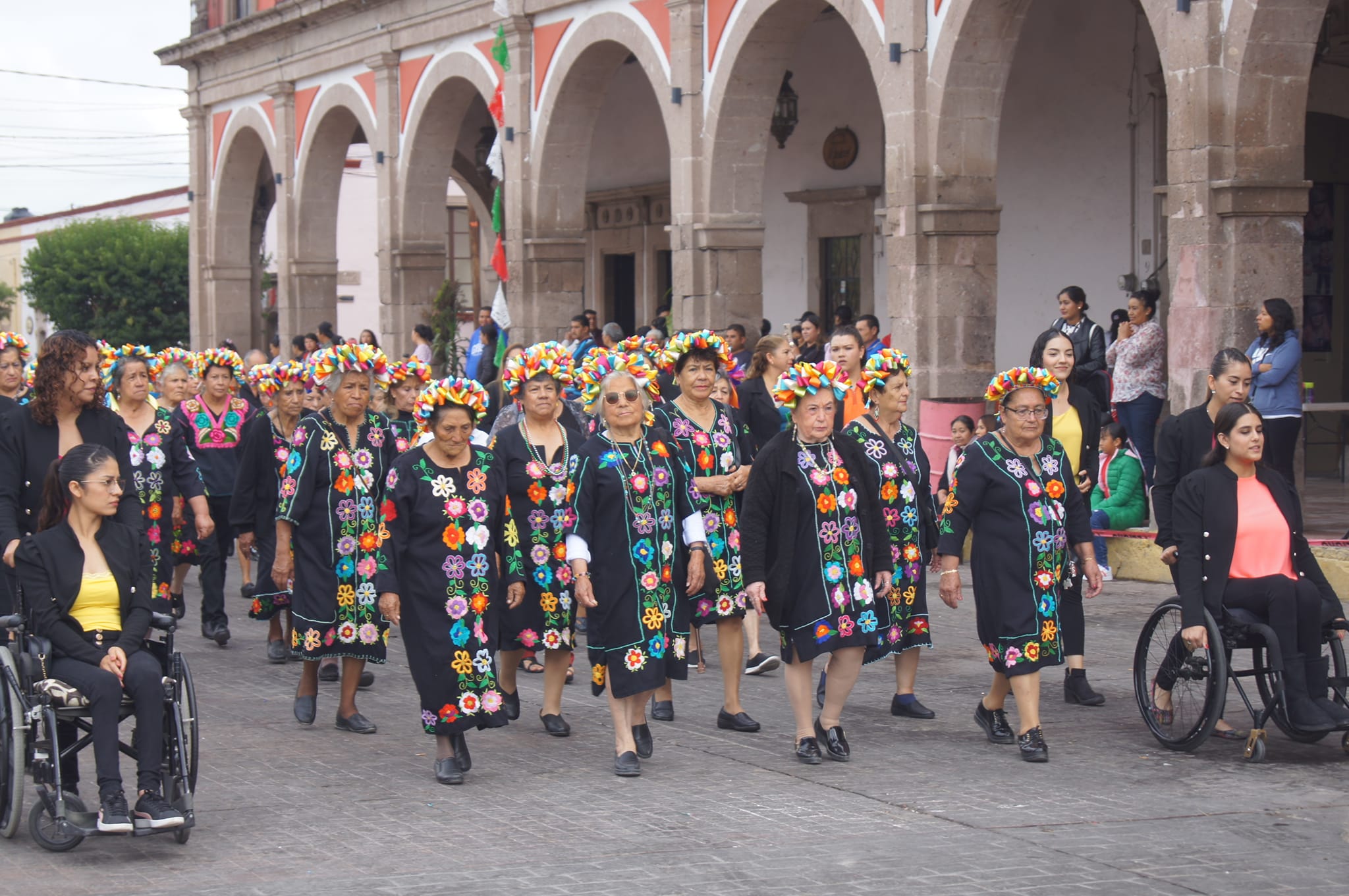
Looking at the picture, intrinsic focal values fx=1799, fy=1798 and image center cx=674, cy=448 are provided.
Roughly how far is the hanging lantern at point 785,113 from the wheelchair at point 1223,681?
13.9 m

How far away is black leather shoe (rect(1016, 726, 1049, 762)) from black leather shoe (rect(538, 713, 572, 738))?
2.04 m

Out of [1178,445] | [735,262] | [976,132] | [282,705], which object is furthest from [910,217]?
[282,705]

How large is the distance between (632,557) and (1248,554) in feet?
8.30

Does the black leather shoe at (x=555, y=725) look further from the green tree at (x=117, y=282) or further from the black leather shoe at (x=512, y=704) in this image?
the green tree at (x=117, y=282)

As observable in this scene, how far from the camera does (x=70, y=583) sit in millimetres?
6301

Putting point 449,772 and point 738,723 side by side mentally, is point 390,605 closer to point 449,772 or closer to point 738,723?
point 449,772

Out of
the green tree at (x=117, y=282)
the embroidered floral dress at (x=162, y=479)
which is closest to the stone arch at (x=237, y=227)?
the green tree at (x=117, y=282)

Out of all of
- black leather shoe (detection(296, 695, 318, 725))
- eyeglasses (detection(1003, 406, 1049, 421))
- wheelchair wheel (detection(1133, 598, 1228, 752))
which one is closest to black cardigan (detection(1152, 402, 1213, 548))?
wheelchair wheel (detection(1133, 598, 1228, 752))

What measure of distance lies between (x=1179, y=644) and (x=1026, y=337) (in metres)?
11.3

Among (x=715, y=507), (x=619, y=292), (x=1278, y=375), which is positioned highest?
(x=619, y=292)

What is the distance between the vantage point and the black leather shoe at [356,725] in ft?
26.9

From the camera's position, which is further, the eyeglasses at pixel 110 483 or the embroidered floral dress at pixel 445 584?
the embroidered floral dress at pixel 445 584

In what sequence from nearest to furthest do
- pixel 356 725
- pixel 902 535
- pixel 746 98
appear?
pixel 356 725 → pixel 902 535 → pixel 746 98

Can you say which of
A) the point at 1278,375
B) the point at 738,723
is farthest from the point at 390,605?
the point at 1278,375
